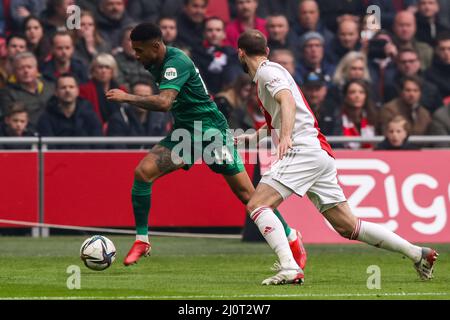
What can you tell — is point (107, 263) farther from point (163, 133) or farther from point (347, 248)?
point (163, 133)

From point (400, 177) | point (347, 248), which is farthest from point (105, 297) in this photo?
point (400, 177)

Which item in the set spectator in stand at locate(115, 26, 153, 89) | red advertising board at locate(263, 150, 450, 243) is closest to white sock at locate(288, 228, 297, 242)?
red advertising board at locate(263, 150, 450, 243)

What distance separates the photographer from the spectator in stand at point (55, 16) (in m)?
18.5

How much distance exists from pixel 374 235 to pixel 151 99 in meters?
2.42

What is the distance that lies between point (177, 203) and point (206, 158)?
4.42 meters

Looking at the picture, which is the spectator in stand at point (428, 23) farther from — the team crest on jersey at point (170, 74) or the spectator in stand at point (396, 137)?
the team crest on jersey at point (170, 74)

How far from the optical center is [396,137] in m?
16.9

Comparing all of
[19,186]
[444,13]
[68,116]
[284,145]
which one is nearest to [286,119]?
[284,145]

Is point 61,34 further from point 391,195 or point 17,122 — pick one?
point 391,195

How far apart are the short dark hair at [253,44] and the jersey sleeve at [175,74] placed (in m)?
1.43

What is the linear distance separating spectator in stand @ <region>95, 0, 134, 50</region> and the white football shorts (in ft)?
26.3

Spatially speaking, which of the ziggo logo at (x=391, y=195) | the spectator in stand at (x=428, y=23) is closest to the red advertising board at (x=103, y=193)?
the ziggo logo at (x=391, y=195)

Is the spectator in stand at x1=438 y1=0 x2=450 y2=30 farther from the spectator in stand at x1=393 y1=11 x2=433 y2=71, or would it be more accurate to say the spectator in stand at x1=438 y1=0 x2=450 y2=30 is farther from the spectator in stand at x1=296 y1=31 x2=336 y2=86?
the spectator in stand at x1=296 y1=31 x2=336 y2=86
